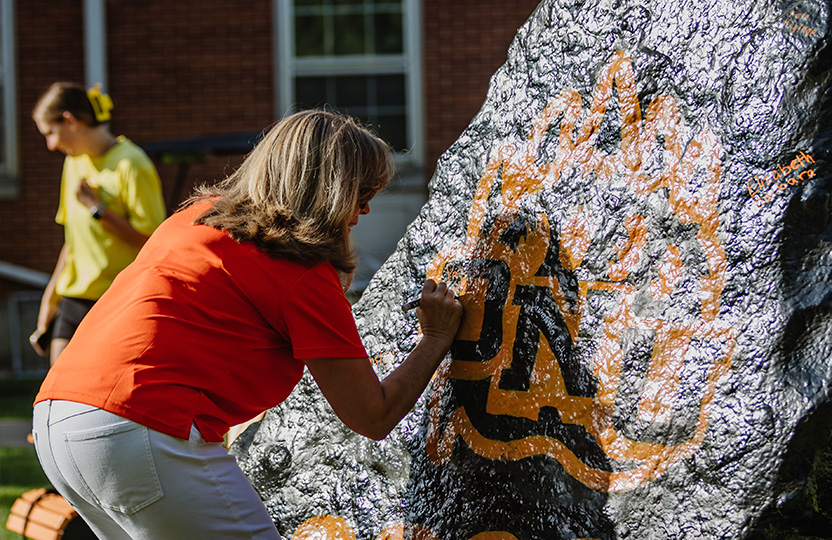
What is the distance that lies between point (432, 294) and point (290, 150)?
23.5 inches

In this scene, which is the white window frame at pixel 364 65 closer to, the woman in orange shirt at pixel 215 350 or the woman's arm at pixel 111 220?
the woman's arm at pixel 111 220

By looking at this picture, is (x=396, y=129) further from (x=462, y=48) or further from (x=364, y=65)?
(x=462, y=48)

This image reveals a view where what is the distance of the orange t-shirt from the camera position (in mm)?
1919

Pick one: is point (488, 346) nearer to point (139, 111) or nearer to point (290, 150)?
point (290, 150)

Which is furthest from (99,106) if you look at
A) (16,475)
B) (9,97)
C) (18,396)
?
(9,97)

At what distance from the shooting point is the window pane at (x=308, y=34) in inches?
367

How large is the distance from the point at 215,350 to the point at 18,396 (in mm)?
6568

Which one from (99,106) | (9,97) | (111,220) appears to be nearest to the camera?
(111,220)

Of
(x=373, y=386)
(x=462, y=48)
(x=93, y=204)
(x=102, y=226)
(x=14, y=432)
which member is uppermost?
(x=462, y=48)

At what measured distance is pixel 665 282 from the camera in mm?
2195

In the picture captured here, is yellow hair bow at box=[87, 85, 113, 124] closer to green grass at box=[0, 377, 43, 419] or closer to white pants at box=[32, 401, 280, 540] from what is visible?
white pants at box=[32, 401, 280, 540]

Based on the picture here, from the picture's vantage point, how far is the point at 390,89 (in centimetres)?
945

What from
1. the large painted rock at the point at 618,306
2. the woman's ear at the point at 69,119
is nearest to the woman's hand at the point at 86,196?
the woman's ear at the point at 69,119

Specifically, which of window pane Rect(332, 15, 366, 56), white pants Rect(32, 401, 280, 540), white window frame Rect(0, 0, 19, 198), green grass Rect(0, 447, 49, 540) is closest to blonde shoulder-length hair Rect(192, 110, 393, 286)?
white pants Rect(32, 401, 280, 540)
